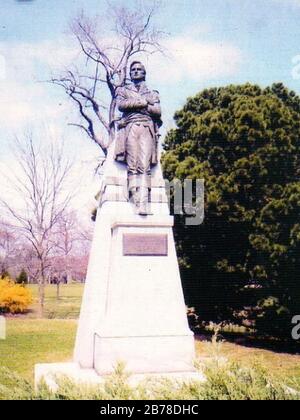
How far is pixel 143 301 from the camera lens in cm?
605

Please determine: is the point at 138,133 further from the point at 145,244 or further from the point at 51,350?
the point at 51,350

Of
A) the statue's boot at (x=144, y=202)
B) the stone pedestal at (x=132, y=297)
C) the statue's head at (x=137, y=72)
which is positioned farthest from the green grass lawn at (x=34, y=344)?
the statue's head at (x=137, y=72)

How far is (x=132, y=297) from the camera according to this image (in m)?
6.03

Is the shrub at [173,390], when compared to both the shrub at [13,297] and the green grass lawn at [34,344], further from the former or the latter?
the shrub at [13,297]

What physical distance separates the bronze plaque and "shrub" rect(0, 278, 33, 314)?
28.8ft

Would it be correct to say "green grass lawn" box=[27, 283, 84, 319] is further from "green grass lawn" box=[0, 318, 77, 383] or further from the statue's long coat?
the statue's long coat

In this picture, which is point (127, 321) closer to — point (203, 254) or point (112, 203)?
point (112, 203)

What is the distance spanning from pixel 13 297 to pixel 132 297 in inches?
350

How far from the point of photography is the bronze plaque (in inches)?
243

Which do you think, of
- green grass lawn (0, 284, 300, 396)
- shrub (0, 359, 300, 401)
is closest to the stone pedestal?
green grass lawn (0, 284, 300, 396)

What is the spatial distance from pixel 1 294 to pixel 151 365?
29.5 ft

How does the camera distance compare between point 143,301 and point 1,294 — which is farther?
point 1,294

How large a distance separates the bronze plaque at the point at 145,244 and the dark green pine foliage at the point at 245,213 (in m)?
2.58
